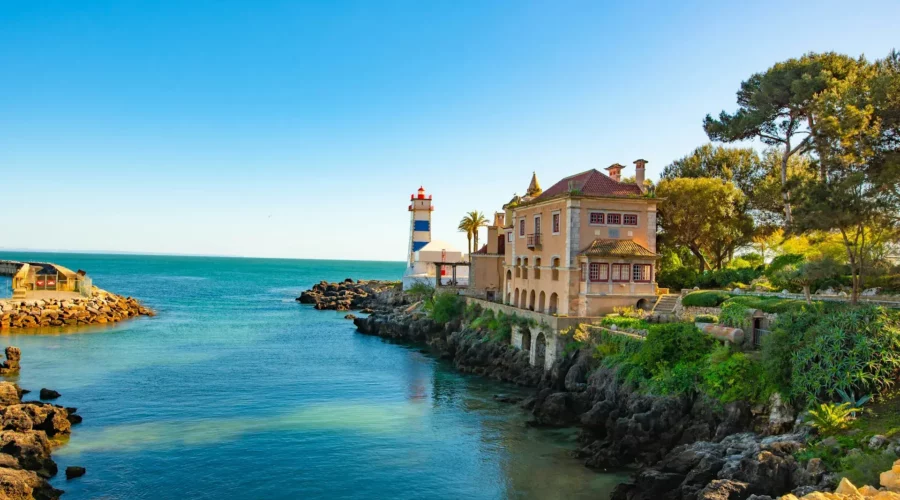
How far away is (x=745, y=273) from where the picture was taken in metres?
39.9

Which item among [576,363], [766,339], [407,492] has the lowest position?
[407,492]

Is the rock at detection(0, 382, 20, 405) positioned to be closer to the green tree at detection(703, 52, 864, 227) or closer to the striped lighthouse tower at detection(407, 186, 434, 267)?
the green tree at detection(703, 52, 864, 227)

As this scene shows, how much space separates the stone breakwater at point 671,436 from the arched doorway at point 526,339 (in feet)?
8.04

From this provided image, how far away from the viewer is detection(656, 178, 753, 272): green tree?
4522cm

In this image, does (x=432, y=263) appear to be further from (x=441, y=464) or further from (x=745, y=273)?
(x=441, y=464)

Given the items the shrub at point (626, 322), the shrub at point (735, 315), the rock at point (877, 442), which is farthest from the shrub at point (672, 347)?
the rock at point (877, 442)

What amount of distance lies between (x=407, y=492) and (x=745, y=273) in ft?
95.1

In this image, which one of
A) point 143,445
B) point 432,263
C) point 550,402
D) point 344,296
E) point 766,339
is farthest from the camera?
point 344,296

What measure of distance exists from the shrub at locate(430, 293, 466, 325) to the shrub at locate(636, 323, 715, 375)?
991 inches

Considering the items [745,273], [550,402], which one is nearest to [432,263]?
[745,273]

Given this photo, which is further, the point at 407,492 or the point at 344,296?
the point at 344,296

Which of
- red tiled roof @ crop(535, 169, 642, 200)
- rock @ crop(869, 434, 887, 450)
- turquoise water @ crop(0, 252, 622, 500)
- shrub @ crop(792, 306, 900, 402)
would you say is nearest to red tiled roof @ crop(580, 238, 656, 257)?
red tiled roof @ crop(535, 169, 642, 200)

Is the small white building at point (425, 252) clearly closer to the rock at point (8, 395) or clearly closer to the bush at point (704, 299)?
the bush at point (704, 299)

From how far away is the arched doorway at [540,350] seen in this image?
35.8 meters
